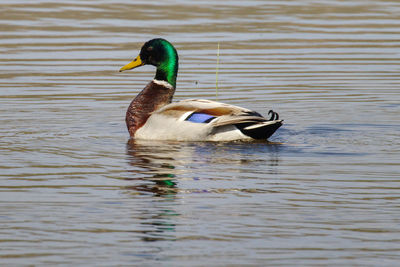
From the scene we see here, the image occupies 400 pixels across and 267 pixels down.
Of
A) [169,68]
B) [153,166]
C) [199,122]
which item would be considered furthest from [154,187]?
[169,68]

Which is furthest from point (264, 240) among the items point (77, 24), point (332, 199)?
point (77, 24)

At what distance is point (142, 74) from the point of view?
17703 mm

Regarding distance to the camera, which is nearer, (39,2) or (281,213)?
(281,213)

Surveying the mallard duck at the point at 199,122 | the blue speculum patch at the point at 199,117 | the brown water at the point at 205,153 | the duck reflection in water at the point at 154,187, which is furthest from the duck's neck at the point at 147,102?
the blue speculum patch at the point at 199,117

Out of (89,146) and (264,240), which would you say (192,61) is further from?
(264,240)

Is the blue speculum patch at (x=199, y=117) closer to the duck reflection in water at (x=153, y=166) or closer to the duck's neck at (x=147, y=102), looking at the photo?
the duck reflection in water at (x=153, y=166)

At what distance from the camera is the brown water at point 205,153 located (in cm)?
704

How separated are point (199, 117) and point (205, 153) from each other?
0.82 metres

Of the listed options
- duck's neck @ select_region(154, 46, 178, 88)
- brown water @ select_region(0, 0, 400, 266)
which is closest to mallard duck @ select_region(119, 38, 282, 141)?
brown water @ select_region(0, 0, 400, 266)

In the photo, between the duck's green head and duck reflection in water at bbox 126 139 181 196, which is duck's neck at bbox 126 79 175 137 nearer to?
the duck's green head

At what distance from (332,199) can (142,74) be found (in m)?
9.68

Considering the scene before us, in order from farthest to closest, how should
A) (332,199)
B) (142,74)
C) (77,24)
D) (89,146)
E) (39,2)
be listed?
(39,2) → (77,24) → (142,74) → (89,146) → (332,199)

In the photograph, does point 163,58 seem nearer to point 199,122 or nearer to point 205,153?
point 199,122

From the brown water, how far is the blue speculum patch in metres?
0.28
